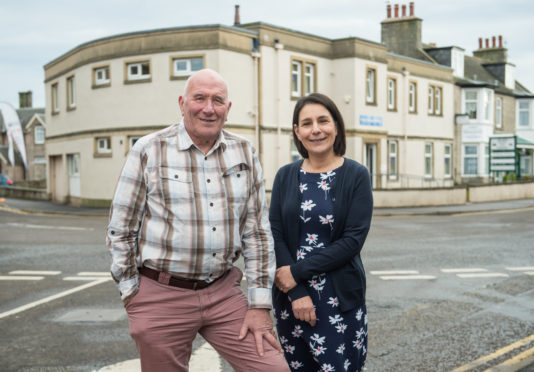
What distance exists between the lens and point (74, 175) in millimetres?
26672

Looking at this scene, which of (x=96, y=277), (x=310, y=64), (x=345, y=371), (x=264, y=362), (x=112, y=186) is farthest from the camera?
(x=310, y=64)

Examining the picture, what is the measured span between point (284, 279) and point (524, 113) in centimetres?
4602

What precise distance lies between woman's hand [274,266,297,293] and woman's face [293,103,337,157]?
65cm

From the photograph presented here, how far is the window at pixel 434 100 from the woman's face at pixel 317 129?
31551 mm

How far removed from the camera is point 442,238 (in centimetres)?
1345

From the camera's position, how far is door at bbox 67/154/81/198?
86.0 feet

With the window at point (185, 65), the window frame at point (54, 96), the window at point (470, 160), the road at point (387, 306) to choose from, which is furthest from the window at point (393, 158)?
the road at point (387, 306)

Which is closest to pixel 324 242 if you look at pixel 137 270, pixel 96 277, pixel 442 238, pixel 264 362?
pixel 264 362

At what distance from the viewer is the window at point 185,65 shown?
22.3m

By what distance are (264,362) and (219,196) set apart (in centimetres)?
82

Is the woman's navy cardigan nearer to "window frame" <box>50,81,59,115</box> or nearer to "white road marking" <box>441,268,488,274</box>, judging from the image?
"white road marking" <box>441,268,488,274</box>

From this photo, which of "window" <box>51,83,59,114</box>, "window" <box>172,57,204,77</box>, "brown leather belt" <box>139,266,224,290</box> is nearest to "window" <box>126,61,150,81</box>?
"window" <box>172,57,204,77</box>

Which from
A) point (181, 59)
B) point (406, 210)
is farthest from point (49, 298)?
point (406, 210)

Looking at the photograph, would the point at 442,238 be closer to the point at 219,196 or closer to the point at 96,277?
the point at 96,277
